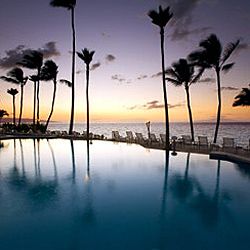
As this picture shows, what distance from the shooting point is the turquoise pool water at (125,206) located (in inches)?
217

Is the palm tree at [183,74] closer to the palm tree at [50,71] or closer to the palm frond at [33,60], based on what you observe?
the palm tree at [50,71]

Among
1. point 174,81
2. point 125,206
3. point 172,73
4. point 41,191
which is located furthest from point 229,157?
point 172,73

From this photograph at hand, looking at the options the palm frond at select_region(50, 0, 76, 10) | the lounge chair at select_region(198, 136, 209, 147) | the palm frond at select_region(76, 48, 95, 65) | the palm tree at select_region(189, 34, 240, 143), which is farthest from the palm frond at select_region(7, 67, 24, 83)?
the lounge chair at select_region(198, 136, 209, 147)

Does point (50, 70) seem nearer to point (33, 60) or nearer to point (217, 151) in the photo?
point (33, 60)

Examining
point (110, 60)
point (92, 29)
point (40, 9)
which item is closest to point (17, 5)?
point (40, 9)

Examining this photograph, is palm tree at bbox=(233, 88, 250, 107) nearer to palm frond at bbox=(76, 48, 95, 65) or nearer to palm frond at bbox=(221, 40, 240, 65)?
palm frond at bbox=(221, 40, 240, 65)

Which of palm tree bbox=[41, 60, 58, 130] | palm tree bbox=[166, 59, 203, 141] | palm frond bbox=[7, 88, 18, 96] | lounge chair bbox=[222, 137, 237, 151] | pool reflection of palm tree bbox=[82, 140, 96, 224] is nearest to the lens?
pool reflection of palm tree bbox=[82, 140, 96, 224]

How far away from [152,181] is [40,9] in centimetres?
1797

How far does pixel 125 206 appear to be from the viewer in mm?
7750

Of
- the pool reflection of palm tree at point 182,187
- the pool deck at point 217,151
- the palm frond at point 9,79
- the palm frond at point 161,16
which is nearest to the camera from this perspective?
the pool reflection of palm tree at point 182,187

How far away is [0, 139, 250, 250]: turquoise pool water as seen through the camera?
5.52 metres

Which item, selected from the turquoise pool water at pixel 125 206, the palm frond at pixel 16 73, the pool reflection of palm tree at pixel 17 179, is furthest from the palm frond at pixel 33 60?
the pool reflection of palm tree at pixel 17 179

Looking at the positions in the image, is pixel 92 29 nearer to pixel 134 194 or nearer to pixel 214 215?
pixel 134 194

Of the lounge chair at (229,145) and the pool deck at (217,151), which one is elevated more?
the lounge chair at (229,145)
